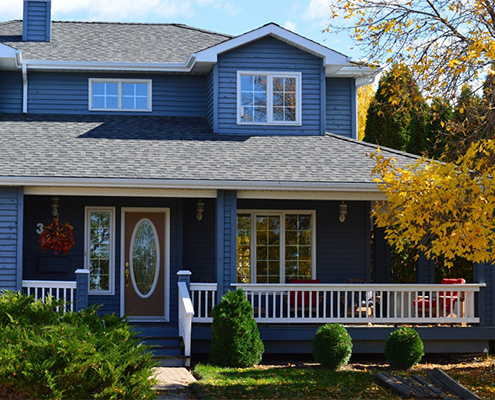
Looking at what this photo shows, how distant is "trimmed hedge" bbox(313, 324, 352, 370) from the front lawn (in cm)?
23

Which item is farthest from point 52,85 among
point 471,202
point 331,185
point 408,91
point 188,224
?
point 471,202

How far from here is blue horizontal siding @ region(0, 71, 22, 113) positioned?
16.8 metres

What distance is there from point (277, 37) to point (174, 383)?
8272mm

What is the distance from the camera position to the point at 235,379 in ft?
36.8

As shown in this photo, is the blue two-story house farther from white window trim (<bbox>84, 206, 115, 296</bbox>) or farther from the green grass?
the green grass

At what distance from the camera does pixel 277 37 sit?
16.2 meters

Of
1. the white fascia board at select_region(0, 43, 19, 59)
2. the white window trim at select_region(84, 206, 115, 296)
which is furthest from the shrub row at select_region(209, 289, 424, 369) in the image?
the white fascia board at select_region(0, 43, 19, 59)

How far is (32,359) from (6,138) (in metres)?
8.11

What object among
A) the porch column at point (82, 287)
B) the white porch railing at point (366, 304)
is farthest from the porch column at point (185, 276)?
the porch column at point (82, 287)

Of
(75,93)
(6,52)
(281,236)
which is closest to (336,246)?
(281,236)

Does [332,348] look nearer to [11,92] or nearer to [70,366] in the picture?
[70,366]

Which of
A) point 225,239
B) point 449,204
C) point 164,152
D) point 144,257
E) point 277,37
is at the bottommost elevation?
point 144,257

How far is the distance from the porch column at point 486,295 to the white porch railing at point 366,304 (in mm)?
133

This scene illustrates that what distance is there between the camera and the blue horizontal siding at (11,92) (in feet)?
55.1
